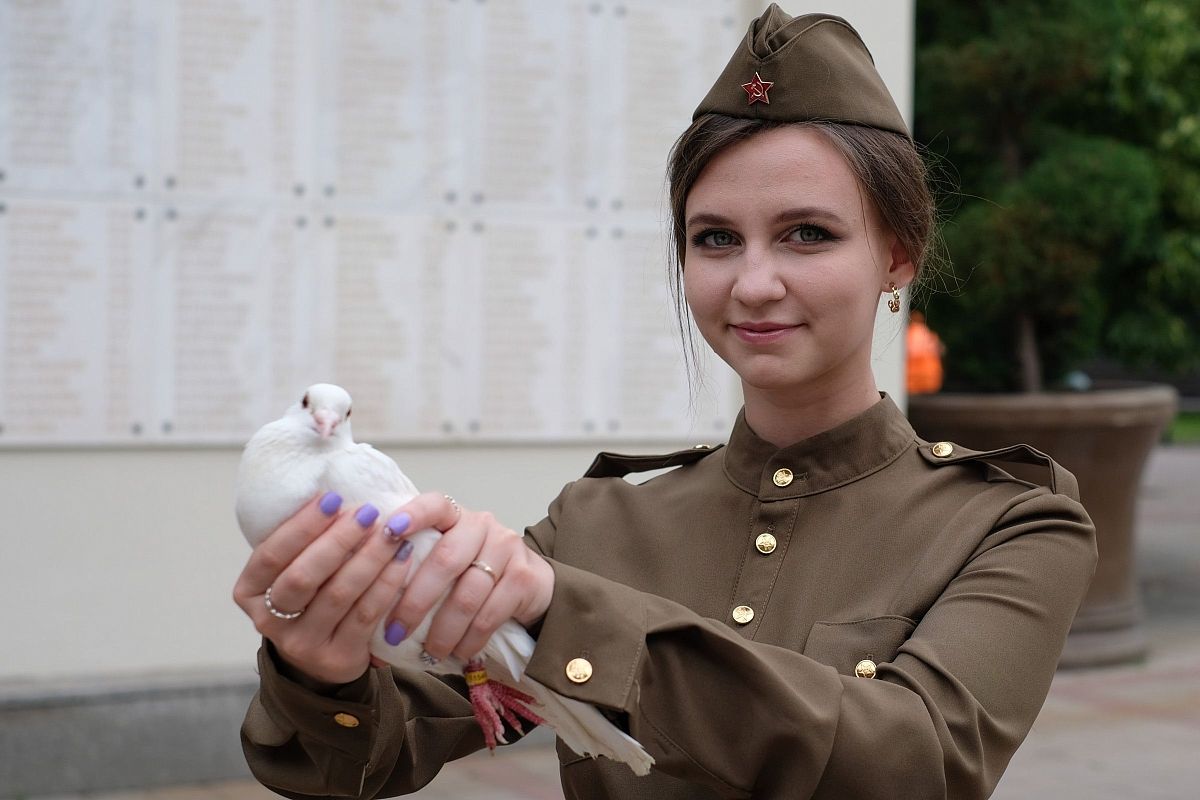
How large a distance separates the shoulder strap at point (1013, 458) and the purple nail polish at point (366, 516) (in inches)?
30.3

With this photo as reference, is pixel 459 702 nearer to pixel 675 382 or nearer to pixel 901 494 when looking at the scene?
pixel 901 494

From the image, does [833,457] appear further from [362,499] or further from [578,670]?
[362,499]

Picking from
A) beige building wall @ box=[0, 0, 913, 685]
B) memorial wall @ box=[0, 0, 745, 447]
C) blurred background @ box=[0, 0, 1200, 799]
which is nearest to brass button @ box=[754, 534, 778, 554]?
blurred background @ box=[0, 0, 1200, 799]

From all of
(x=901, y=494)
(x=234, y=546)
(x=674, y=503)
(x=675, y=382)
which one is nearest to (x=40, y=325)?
(x=234, y=546)

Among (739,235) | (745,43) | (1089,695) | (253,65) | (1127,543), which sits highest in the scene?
(253,65)

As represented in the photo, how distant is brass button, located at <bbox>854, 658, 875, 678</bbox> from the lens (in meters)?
1.40

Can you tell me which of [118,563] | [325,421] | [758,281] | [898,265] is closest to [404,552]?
[325,421]

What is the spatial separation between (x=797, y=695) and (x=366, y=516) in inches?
16.2

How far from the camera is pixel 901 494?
161 cm

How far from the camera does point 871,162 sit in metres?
1.52

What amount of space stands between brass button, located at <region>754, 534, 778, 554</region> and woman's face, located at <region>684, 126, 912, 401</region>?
0.60ft

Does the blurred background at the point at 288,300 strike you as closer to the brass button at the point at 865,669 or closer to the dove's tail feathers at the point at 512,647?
the brass button at the point at 865,669

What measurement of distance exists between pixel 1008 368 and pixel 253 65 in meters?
4.18

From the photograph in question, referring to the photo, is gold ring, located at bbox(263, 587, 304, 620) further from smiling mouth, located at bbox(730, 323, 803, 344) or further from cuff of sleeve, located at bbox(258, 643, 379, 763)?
smiling mouth, located at bbox(730, 323, 803, 344)
